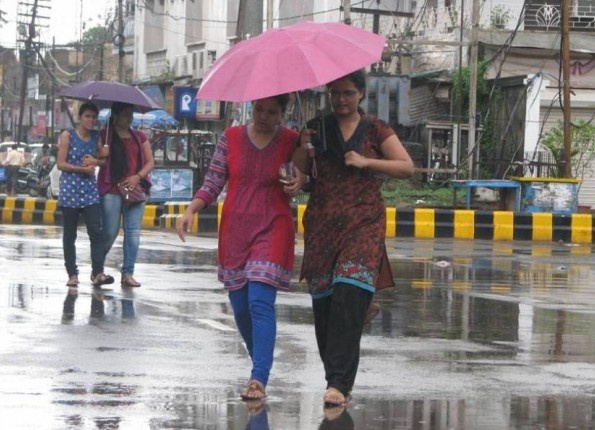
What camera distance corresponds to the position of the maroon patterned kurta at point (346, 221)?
22.9 ft

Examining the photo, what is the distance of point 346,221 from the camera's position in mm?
6992

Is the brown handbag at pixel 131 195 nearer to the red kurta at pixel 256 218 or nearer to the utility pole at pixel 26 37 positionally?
the red kurta at pixel 256 218

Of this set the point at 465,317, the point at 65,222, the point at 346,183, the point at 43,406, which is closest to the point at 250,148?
the point at 346,183

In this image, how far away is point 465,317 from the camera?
1125 cm

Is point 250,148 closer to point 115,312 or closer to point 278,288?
point 278,288


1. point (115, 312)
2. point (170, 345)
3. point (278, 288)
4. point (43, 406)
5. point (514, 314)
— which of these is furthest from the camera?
point (514, 314)

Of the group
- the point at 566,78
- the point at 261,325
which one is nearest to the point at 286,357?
the point at 261,325

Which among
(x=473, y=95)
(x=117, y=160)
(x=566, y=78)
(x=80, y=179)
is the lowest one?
(x=80, y=179)

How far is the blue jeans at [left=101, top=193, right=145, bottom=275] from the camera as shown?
12207 millimetres

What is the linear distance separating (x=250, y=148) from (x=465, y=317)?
4471 millimetres

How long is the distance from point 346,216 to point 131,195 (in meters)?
5.43

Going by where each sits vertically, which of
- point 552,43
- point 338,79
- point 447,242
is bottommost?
point 447,242

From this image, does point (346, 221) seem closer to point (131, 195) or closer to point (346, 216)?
point (346, 216)

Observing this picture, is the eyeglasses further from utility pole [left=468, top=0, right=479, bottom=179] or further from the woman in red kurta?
utility pole [left=468, top=0, right=479, bottom=179]
